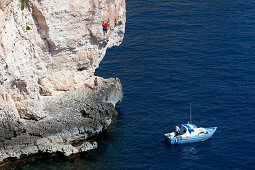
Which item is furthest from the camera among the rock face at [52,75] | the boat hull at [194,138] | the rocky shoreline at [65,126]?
the boat hull at [194,138]

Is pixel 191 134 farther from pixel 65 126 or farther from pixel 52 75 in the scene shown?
pixel 52 75

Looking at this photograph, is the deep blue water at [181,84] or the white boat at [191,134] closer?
the deep blue water at [181,84]

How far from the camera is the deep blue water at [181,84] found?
A: 64.7 meters

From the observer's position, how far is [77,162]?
208 ft

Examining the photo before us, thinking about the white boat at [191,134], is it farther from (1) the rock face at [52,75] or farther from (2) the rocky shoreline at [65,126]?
(1) the rock face at [52,75]

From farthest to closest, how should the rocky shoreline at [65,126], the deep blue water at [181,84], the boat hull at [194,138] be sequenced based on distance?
the boat hull at [194,138], the deep blue water at [181,84], the rocky shoreline at [65,126]

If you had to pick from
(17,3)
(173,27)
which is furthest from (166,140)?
(173,27)

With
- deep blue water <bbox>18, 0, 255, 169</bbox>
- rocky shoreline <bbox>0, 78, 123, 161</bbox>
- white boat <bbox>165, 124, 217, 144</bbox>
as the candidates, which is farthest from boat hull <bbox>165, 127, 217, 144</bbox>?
rocky shoreline <bbox>0, 78, 123, 161</bbox>

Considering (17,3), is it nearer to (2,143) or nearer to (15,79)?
(15,79)


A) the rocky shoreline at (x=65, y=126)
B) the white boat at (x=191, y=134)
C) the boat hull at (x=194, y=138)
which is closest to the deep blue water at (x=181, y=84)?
the boat hull at (x=194, y=138)

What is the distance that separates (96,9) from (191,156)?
21014 millimetres

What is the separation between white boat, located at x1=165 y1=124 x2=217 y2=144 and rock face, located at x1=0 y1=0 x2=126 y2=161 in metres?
8.93

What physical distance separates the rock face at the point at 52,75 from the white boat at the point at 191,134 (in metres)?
8.93

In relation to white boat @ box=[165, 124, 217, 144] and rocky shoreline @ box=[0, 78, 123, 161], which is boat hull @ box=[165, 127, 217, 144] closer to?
white boat @ box=[165, 124, 217, 144]
